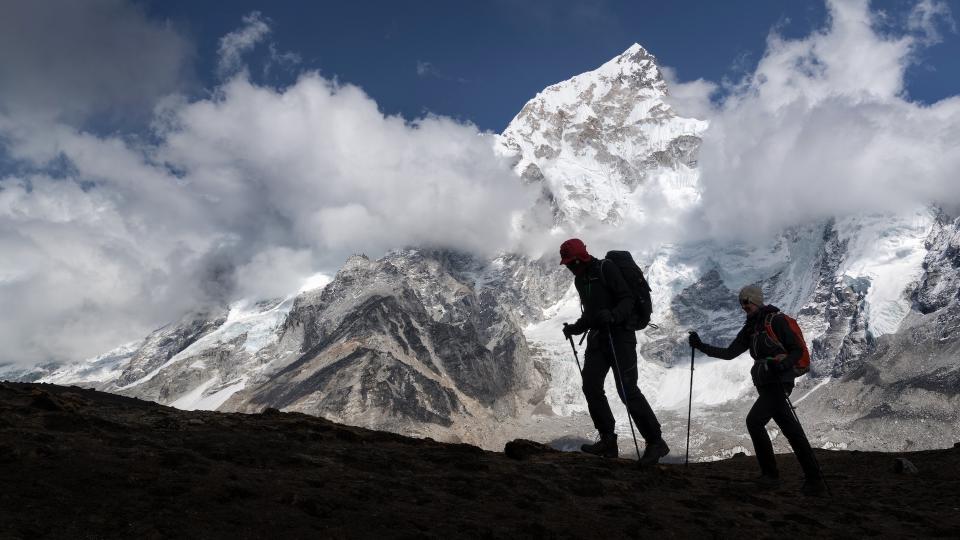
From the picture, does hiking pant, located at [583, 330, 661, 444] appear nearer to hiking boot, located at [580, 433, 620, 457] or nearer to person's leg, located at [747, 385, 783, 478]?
hiking boot, located at [580, 433, 620, 457]

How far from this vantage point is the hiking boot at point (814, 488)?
15.6 m

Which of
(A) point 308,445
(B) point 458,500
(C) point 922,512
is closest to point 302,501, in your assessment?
(B) point 458,500

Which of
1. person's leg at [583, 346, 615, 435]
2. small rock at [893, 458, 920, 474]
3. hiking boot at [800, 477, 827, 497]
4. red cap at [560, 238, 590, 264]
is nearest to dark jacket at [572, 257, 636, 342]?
red cap at [560, 238, 590, 264]

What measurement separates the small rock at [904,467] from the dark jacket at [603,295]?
8.92 meters

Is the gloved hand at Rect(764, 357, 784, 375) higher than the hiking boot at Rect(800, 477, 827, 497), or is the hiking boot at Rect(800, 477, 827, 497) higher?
the gloved hand at Rect(764, 357, 784, 375)

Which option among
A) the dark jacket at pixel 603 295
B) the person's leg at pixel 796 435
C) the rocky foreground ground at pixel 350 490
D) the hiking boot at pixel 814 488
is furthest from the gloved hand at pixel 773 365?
the dark jacket at pixel 603 295

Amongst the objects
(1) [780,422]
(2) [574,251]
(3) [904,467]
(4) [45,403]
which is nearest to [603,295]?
(2) [574,251]

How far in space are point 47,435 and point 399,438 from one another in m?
8.15

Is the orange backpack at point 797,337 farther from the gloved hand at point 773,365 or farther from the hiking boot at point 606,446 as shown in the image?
the hiking boot at point 606,446

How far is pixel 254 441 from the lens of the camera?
15.3m

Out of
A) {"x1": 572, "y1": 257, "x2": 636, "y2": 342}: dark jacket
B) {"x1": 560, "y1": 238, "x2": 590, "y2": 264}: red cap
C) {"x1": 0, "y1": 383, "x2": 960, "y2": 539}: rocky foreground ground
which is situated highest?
{"x1": 560, "y1": 238, "x2": 590, "y2": 264}: red cap

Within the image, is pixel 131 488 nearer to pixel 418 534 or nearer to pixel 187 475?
pixel 187 475

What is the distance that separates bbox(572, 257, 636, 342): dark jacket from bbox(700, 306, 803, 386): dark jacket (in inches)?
99.5

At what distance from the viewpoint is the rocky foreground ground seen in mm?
9844
